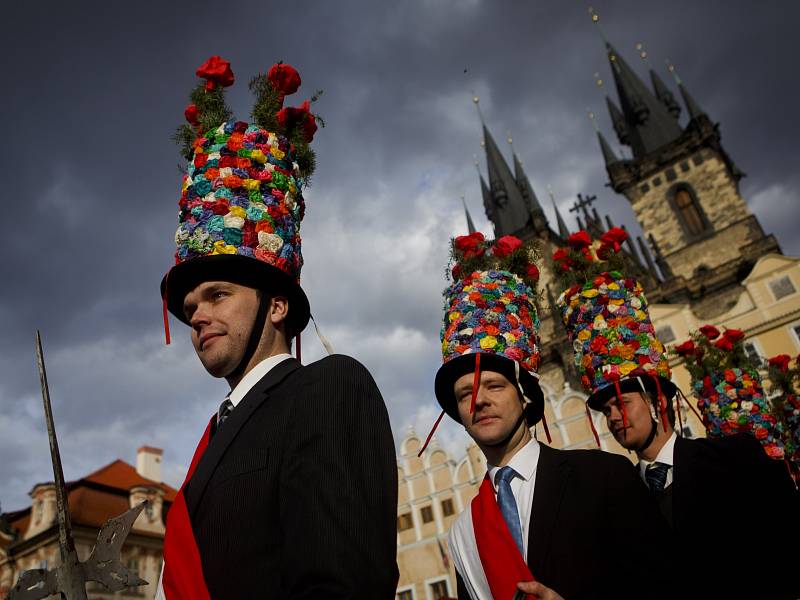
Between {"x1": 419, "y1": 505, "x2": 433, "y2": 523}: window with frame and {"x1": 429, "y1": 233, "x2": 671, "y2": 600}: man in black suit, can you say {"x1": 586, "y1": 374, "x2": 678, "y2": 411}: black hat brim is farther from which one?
{"x1": 419, "y1": 505, "x2": 433, "y2": 523}: window with frame

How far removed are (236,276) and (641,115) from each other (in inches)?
2103

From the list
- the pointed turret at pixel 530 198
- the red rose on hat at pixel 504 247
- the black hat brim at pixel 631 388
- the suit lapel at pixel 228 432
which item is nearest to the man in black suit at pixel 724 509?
the black hat brim at pixel 631 388

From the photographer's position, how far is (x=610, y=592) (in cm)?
246

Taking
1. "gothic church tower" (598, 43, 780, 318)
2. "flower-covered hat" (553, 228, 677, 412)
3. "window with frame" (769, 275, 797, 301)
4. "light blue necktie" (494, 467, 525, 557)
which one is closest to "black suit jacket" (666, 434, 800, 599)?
"flower-covered hat" (553, 228, 677, 412)

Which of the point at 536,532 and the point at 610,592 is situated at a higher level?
the point at 536,532

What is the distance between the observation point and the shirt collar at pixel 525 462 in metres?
2.99

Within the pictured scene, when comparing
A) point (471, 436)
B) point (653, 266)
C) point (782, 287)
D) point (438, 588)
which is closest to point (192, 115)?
point (471, 436)

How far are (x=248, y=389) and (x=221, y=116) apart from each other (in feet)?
5.09

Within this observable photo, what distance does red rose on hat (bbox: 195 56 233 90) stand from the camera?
280 cm

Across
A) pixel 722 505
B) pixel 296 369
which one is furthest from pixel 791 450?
pixel 296 369

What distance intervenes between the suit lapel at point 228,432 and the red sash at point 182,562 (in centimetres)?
5

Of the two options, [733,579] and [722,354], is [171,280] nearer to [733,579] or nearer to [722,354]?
[733,579]

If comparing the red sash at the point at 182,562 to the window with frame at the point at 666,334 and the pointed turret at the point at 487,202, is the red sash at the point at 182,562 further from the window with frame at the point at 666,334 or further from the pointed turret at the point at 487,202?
the pointed turret at the point at 487,202

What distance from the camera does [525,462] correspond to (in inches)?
120
